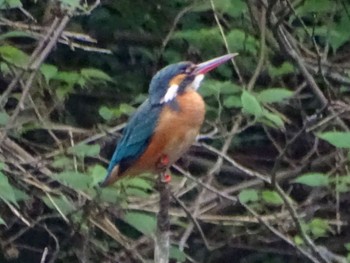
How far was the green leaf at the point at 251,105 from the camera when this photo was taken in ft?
12.5

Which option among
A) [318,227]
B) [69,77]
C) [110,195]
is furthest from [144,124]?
[318,227]

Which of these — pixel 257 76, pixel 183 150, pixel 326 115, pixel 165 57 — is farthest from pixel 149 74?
pixel 183 150

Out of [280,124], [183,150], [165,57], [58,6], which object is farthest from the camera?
[165,57]

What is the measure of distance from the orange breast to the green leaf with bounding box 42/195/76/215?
679 mm

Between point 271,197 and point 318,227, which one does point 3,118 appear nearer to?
point 271,197

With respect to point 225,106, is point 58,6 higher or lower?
higher

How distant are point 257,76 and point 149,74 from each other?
54cm

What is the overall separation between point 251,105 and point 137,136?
367 mm

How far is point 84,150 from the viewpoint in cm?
409

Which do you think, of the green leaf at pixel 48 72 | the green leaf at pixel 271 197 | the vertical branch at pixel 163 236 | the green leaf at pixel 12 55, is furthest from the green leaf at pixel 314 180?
the green leaf at pixel 12 55

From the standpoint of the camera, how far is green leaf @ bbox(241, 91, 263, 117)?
3805 millimetres

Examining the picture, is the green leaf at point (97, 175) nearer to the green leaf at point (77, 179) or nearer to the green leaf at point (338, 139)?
the green leaf at point (77, 179)

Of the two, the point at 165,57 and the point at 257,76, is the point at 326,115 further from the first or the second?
the point at 165,57

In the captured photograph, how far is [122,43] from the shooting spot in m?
4.93
